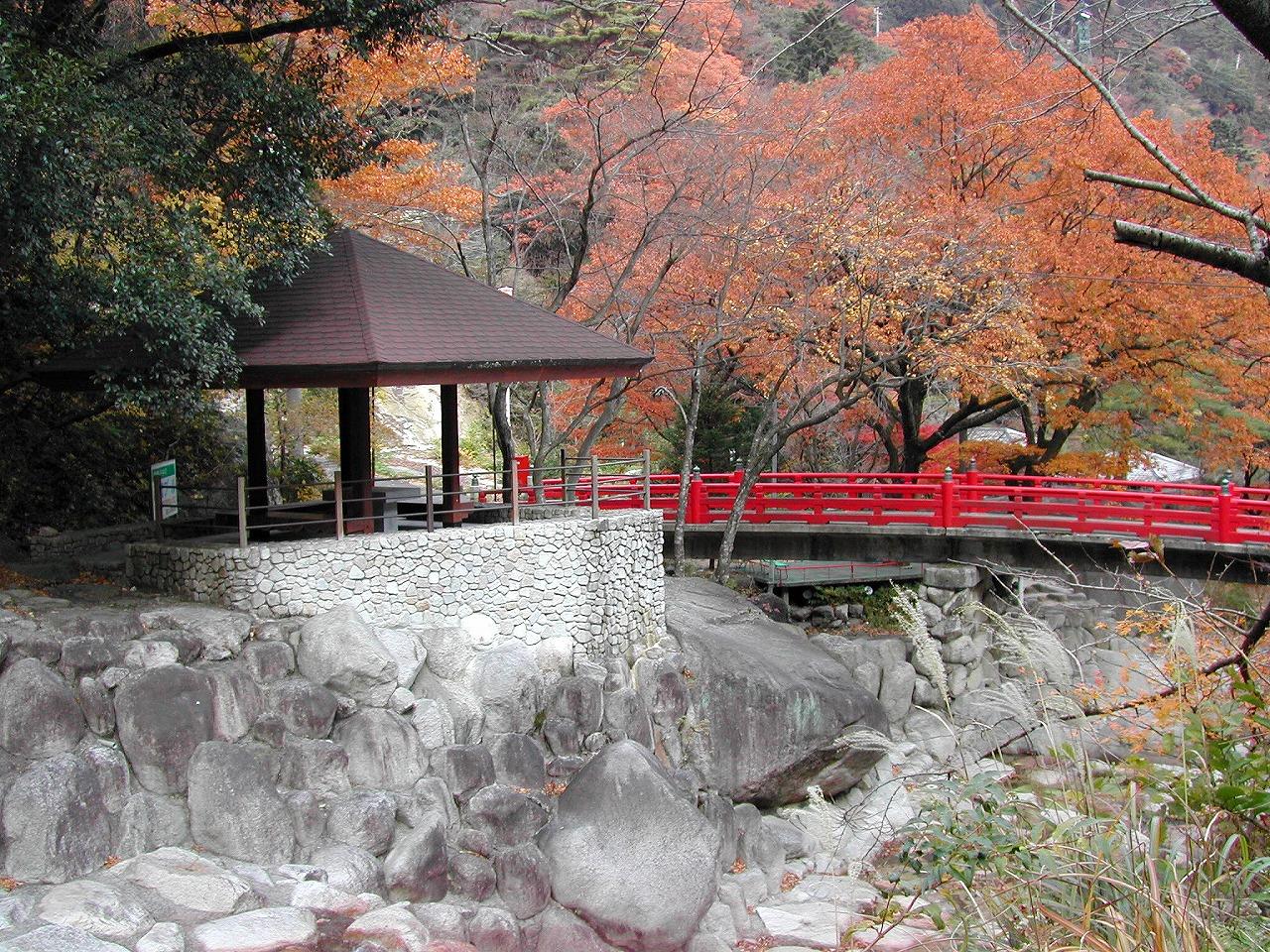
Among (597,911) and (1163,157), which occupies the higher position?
(1163,157)

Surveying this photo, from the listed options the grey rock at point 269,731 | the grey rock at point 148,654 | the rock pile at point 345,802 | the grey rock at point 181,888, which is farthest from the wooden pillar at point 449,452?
the grey rock at point 181,888

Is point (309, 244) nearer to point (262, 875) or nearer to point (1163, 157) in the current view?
point (262, 875)

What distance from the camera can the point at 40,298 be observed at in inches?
453

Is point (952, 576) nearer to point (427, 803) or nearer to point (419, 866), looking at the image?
point (427, 803)

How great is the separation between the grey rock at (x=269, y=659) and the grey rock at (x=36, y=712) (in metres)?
1.76

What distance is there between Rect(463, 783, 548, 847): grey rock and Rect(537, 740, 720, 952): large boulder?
9.5 inches

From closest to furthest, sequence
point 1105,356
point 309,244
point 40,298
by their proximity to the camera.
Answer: point 40,298
point 309,244
point 1105,356

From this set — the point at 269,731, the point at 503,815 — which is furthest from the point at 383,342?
the point at 503,815

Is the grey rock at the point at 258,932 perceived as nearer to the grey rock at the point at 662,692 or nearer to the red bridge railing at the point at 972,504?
the grey rock at the point at 662,692

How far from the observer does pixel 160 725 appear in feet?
34.0

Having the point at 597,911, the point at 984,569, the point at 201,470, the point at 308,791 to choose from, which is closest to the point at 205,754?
the point at 308,791

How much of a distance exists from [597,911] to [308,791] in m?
3.14

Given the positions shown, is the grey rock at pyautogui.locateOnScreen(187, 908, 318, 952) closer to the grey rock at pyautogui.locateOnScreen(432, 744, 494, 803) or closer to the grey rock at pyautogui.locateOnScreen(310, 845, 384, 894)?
the grey rock at pyautogui.locateOnScreen(310, 845, 384, 894)

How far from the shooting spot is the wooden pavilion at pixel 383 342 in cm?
1198
